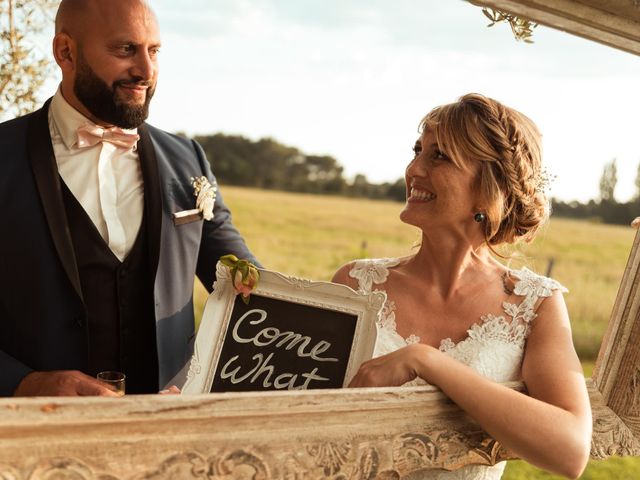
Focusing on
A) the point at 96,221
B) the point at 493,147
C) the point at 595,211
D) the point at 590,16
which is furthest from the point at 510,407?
the point at 595,211

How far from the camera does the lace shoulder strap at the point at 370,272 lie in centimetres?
261

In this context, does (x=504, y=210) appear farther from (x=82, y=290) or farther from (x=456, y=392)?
(x=82, y=290)

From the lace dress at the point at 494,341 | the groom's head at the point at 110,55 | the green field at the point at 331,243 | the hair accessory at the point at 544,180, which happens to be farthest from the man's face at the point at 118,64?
the green field at the point at 331,243

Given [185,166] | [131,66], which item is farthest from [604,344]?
[131,66]

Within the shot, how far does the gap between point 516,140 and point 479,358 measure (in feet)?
2.58

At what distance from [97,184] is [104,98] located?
1.07ft

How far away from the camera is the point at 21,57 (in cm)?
268

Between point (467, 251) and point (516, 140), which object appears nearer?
point (516, 140)

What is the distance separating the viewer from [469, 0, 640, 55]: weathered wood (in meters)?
1.72

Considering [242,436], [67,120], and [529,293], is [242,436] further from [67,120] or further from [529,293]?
[67,120]

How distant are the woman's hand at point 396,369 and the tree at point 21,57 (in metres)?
1.86

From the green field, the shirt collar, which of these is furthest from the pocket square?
the green field

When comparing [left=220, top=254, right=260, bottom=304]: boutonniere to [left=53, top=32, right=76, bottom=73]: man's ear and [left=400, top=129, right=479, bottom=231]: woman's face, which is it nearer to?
[left=400, top=129, right=479, bottom=231]: woman's face

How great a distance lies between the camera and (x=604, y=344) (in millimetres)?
2334
